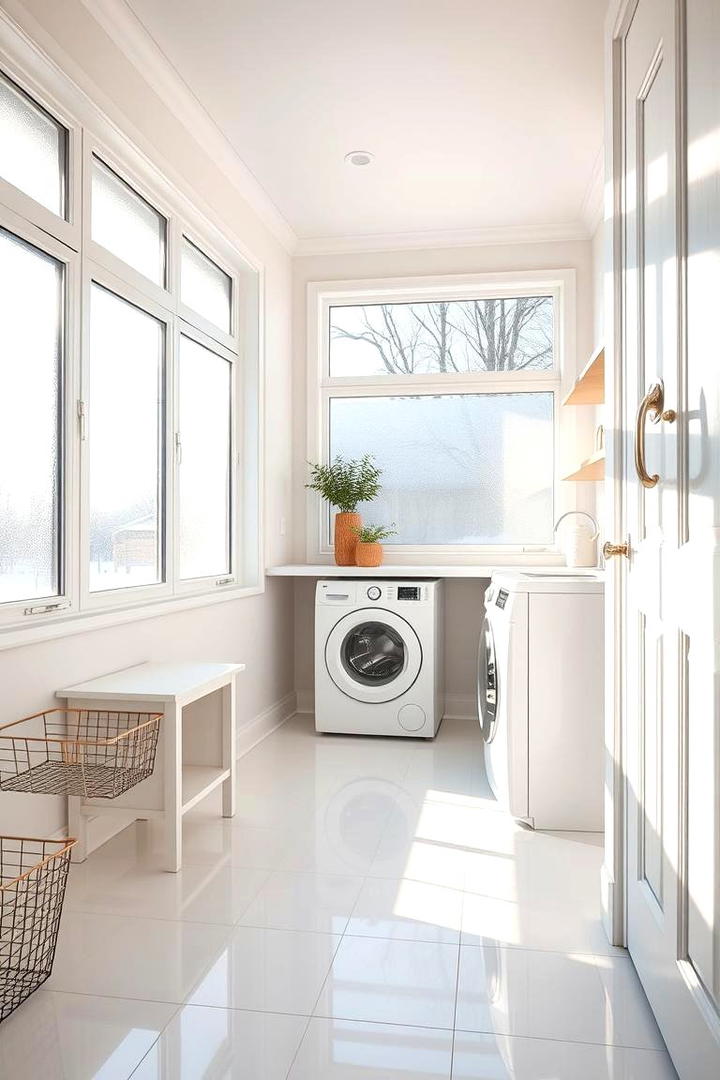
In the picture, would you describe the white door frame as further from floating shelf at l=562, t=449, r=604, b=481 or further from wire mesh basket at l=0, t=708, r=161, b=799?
wire mesh basket at l=0, t=708, r=161, b=799

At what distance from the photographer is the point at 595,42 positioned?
8.55ft

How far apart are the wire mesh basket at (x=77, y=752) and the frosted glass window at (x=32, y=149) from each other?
1.45 meters

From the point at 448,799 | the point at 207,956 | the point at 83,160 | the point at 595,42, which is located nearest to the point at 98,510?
the point at 83,160

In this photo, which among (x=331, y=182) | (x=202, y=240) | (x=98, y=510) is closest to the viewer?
(x=98, y=510)

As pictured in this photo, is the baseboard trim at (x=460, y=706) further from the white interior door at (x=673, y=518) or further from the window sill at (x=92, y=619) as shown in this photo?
the white interior door at (x=673, y=518)

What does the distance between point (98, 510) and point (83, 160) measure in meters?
1.07

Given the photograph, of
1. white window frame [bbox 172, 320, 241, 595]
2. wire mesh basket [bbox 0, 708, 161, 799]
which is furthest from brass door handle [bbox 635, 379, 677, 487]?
white window frame [bbox 172, 320, 241, 595]

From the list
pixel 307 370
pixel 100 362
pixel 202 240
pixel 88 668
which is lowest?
pixel 88 668

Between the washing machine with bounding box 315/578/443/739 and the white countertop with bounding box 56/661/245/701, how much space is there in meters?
1.15

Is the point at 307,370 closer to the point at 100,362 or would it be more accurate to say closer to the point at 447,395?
the point at 447,395

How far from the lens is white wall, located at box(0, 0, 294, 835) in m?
2.07

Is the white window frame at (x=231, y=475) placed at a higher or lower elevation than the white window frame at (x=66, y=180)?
lower

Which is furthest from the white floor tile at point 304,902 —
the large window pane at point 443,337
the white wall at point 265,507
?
the large window pane at point 443,337

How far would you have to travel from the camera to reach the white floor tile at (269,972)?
1582 mm
